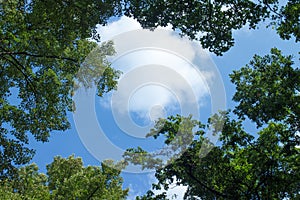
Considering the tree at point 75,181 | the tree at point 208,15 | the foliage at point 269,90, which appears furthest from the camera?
the tree at point 75,181

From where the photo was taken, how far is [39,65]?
61.3 feet

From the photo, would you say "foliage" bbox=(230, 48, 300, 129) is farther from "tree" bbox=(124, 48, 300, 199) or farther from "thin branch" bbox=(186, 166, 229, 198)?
"thin branch" bbox=(186, 166, 229, 198)

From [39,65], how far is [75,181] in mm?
13809

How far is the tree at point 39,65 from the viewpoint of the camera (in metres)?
15.2

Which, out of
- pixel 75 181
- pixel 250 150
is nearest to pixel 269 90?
pixel 250 150

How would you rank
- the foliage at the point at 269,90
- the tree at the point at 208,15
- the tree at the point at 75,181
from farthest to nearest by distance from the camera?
the tree at the point at 75,181
the foliage at the point at 269,90
the tree at the point at 208,15

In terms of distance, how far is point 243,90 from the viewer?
66.5ft

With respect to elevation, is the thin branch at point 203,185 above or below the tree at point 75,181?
below

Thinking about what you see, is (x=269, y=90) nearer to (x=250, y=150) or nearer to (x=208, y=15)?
(x=250, y=150)

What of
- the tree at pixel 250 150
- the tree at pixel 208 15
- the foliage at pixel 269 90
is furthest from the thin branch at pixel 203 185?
the tree at pixel 208 15

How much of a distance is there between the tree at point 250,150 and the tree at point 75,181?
9.16 m

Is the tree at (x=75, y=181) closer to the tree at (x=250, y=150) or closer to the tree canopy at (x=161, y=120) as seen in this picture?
the tree canopy at (x=161, y=120)

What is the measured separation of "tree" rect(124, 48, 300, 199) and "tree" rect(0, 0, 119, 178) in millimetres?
5854

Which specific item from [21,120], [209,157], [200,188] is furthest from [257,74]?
[21,120]
